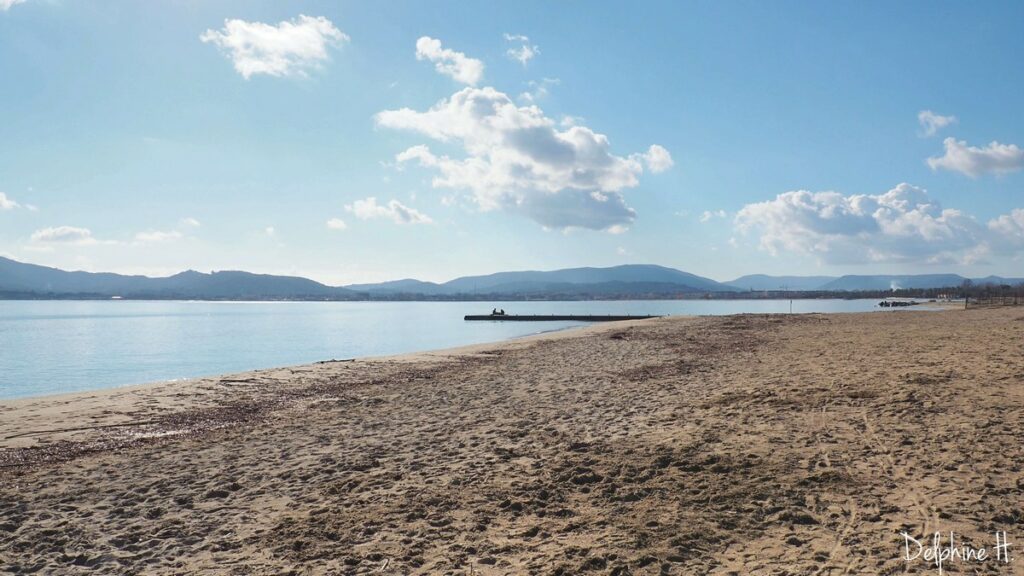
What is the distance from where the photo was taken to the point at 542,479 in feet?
24.8

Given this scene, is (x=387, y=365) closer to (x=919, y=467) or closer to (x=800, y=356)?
(x=800, y=356)

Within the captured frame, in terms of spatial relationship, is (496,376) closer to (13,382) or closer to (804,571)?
(804,571)

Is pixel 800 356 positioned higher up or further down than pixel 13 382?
higher up

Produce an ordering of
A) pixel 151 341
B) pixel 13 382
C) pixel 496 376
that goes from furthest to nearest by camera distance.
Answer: pixel 151 341, pixel 13 382, pixel 496 376

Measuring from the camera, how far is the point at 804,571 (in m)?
4.80

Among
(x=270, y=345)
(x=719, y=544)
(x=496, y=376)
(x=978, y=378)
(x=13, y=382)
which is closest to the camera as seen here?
(x=719, y=544)

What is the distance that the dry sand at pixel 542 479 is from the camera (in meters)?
5.45

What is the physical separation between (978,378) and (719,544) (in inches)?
420

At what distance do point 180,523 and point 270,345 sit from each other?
4670 centimetres

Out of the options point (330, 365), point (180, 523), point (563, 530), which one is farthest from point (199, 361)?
point (563, 530)

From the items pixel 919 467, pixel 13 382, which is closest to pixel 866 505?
pixel 919 467

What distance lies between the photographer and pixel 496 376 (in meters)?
19.1

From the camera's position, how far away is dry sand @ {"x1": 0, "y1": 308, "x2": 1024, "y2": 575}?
5.45 metres

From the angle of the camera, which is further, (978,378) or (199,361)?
(199,361)
